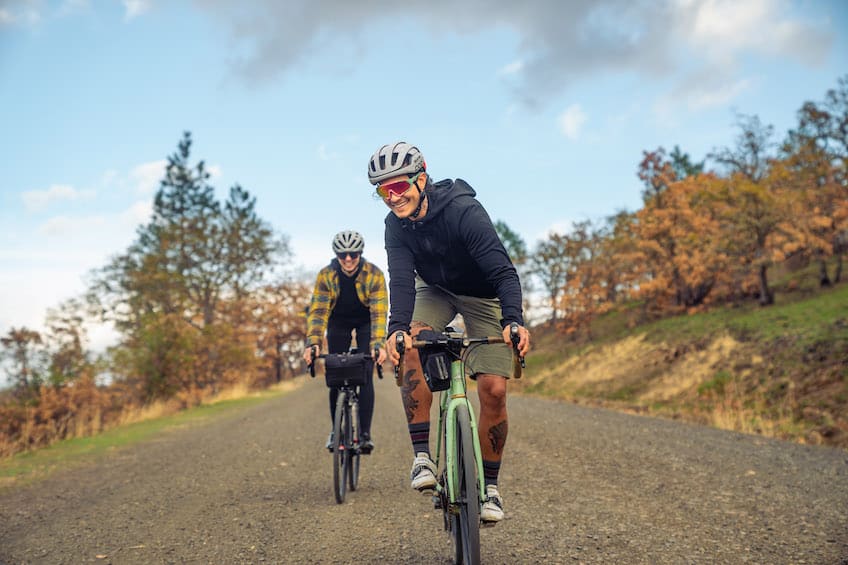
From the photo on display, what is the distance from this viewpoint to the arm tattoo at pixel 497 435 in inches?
148

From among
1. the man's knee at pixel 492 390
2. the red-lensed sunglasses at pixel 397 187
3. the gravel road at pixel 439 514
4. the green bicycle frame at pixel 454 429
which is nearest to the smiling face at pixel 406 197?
the red-lensed sunglasses at pixel 397 187

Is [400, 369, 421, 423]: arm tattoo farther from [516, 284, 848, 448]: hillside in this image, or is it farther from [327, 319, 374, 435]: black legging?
[516, 284, 848, 448]: hillside

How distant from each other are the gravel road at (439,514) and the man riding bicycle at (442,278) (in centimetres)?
85

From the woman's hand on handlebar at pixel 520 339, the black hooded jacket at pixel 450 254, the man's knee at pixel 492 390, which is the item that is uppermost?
the black hooded jacket at pixel 450 254

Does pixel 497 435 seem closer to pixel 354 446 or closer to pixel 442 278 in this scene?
pixel 442 278

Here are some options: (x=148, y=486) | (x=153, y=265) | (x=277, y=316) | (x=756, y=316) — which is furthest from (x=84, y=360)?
(x=277, y=316)

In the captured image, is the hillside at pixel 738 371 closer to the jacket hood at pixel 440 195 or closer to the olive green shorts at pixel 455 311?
the olive green shorts at pixel 455 311

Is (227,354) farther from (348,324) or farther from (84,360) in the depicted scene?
(348,324)

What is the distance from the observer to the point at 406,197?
3.79 m

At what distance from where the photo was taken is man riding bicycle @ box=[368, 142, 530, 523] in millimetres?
3676

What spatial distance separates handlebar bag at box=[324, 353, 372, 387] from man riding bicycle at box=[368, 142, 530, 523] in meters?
2.01

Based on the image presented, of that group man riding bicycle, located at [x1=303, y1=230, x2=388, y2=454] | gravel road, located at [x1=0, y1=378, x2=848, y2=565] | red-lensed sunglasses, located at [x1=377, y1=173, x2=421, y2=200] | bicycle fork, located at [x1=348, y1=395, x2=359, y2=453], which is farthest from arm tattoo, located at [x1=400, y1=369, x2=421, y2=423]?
bicycle fork, located at [x1=348, y1=395, x2=359, y2=453]

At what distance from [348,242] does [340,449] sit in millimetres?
1918

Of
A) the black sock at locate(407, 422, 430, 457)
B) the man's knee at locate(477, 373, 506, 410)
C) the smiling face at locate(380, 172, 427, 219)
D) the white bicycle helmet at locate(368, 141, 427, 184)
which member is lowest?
the black sock at locate(407, 422, 430, 457)
